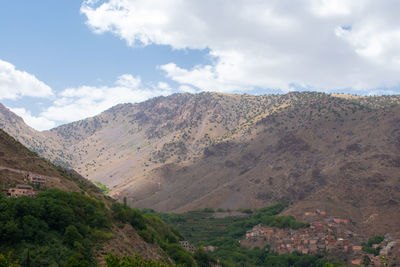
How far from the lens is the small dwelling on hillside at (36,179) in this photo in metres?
55.7

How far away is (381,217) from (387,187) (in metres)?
15.5

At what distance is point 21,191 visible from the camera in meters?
49.9

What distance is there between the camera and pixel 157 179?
198 metres

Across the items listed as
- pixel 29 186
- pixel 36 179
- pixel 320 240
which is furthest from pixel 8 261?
pixel 320 240

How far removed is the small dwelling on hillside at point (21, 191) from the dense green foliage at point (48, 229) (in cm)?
263

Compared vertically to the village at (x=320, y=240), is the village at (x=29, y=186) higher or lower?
higher

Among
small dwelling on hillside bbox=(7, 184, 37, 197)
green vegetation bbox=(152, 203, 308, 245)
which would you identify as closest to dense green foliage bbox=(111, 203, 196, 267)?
small dwelling on hillside bbox=(7, 184, 37, 197)

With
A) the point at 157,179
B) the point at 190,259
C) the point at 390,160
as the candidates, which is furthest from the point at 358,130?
the point at 190,259

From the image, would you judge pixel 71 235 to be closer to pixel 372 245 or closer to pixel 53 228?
pixel 53 228

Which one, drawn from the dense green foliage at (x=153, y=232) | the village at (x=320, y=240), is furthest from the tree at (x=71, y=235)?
the village at (x=320, y=240)

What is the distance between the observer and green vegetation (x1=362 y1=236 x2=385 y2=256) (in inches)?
3773

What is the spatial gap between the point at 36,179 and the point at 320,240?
275 ft

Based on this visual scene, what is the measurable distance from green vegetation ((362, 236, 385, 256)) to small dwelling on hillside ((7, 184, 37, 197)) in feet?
283

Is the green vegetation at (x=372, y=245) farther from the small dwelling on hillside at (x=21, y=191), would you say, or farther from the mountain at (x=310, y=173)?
the small dwelling on hillside at (x=21, y=191)
